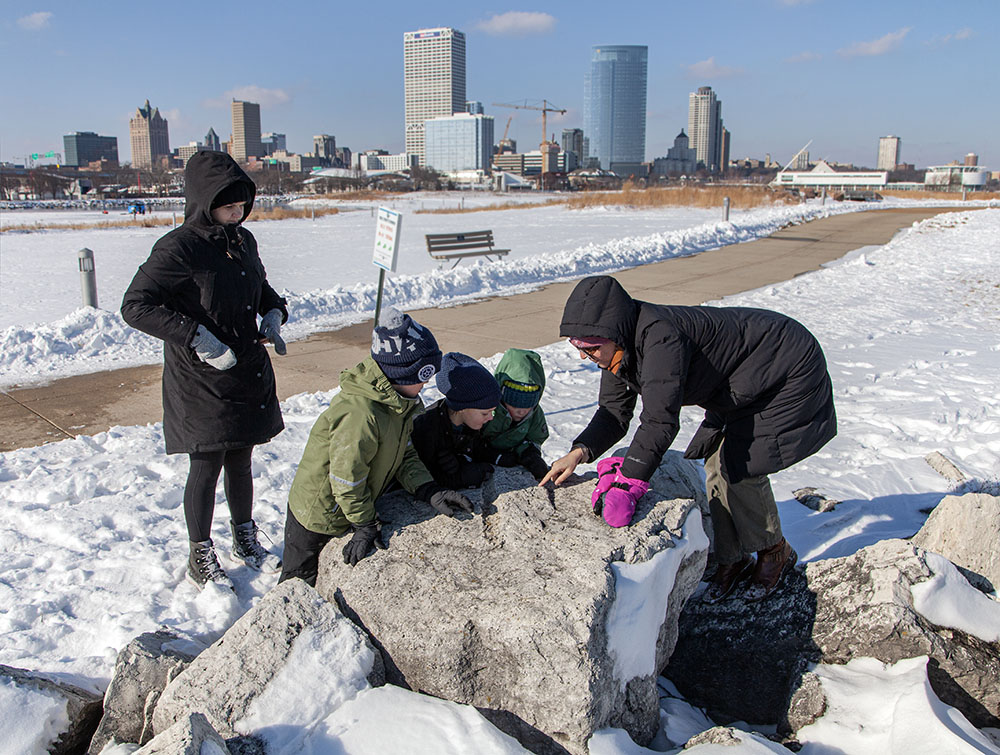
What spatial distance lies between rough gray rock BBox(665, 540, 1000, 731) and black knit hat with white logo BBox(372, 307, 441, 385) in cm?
156

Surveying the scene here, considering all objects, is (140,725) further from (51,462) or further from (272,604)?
(51,462)

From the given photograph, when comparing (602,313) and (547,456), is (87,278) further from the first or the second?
(602,313)

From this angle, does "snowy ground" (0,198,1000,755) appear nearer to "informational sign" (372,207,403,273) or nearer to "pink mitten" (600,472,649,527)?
"pink mitten" (600,472,649,527)

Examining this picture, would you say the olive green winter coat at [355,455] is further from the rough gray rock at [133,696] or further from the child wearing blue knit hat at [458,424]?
the rough gray rock at [133,696]

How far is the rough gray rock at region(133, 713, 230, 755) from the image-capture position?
1.90 metres

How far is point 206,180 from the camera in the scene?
321 centimetres

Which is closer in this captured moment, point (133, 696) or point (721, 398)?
point (133, 696)

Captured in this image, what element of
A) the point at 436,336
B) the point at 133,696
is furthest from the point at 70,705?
the point at 436,336

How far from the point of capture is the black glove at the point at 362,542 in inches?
108

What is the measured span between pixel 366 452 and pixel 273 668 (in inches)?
30.2

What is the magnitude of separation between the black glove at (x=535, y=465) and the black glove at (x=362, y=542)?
0.84 metres

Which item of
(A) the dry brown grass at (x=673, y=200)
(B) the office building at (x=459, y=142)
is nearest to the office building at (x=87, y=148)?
(B) the office building at (x=459, y=142)

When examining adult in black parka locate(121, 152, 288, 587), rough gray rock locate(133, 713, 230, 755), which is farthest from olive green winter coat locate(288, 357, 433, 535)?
rough gray rock locate(133, 713, 230, 755)

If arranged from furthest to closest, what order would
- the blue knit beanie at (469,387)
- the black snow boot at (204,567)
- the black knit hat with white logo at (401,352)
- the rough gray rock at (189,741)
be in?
the black snow boot at (204,567)
the blue knit beanie at (469,387)
the black knit hat with white logo at (401,352)
the rough gray rock at (189,741)
